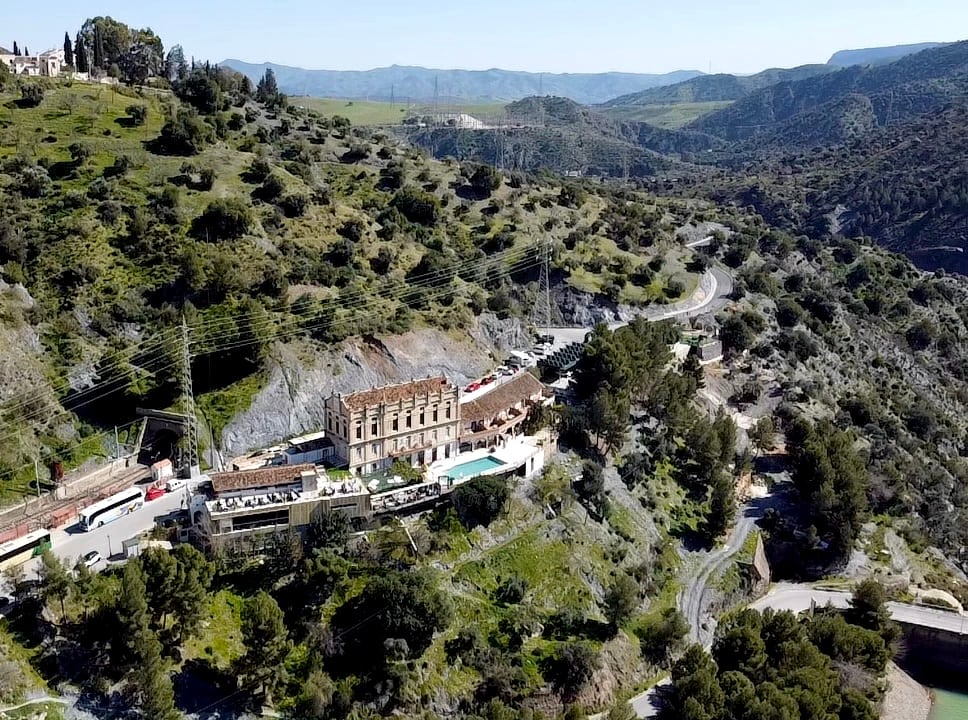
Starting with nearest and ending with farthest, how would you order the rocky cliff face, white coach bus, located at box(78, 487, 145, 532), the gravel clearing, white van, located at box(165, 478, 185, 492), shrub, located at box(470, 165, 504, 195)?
white coach bus, located at box(78, 487, 145, 532) < the gravel clearing < white van, located at box(165, 478, 185, 492) < the rocky cliff face < shrub, located at box(470, 165, 504, 195)

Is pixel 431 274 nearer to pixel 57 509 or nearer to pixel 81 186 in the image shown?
pixel 81 186

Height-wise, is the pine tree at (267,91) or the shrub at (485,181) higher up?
the pine tree at (267,91)

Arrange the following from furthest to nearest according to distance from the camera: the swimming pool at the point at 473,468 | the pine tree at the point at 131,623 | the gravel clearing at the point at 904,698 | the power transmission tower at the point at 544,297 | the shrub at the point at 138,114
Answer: the shrub at the point at 138,114, the power transmission tower at the point at 544,297, the swimming pool at the point at 473,468, the gravel clearing at the point at 904,698, the pine tree at the point at 131,623

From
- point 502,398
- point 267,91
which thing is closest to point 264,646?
point 502,398

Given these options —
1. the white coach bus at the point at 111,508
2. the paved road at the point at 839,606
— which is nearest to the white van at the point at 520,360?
the paved road at the point at 839,606

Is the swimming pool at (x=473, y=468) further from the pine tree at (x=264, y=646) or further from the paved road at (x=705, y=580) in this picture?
the pine tree at (x=264, y=646)

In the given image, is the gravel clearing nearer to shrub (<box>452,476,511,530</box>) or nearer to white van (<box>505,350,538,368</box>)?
shrub (<box>452,476,511,530</box>)

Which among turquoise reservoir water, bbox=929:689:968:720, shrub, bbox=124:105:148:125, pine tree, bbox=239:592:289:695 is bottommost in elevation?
turquoise reservoir water, bbox=929:689:968:720

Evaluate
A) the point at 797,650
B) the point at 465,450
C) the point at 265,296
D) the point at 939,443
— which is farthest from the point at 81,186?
the point at 939,443

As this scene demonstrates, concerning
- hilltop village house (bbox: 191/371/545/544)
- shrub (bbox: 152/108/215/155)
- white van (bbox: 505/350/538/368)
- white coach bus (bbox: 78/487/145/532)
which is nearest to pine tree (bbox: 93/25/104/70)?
shrub (bbox: 152/108/215/155)
